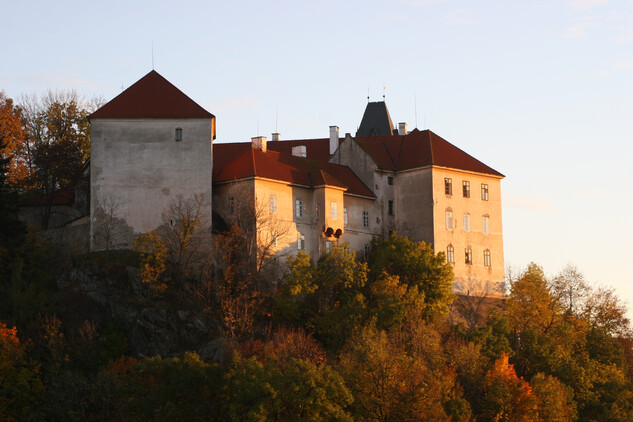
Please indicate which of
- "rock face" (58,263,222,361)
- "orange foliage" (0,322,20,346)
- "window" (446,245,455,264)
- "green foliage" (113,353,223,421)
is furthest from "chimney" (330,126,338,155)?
"green foliage" (113,353,223,421)

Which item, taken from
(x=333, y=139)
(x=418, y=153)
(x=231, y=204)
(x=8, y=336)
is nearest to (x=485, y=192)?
(x=418, y=153)

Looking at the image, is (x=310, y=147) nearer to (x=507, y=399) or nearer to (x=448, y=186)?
(x=448, y=186)

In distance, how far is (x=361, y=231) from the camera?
79.4 metres

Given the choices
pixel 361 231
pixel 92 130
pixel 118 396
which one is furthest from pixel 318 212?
pixel 118 396

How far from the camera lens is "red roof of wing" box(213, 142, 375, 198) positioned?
75.0 metres

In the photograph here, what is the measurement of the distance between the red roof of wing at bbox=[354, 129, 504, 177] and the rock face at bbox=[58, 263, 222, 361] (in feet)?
64.6

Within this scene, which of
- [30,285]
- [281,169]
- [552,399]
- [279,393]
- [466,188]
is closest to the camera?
[279,393]

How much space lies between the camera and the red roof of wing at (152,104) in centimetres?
7300

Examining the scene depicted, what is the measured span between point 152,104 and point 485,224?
23921 millimetres

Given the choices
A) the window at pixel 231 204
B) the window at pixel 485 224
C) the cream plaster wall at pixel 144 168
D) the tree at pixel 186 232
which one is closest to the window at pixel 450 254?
the window at pixel 485 224

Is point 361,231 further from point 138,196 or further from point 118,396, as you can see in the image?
point 118,396

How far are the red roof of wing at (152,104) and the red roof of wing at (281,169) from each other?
12.9 ft

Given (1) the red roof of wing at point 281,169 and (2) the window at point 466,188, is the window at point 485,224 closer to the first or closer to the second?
(2) the window at point 466,188

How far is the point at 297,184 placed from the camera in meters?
76.3
